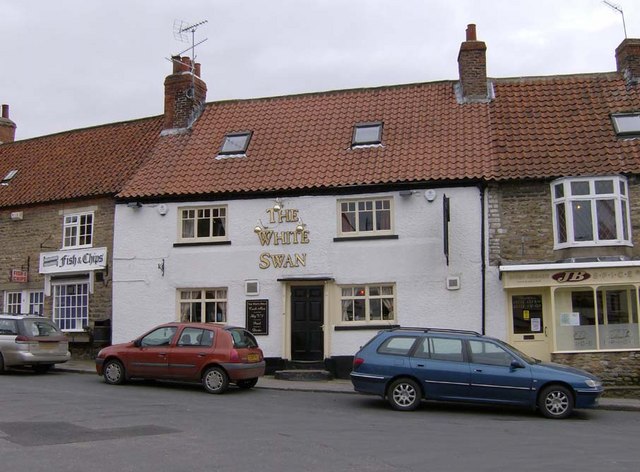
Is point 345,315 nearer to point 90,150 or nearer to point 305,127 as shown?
point 305,127

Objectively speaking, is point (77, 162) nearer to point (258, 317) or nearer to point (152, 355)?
point (258, 317)

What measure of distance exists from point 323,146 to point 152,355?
8.22 metres

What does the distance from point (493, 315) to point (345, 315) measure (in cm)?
377

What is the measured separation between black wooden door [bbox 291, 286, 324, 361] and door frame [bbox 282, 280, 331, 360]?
0.28 ft

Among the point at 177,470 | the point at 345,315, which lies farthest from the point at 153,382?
the point at 177,470

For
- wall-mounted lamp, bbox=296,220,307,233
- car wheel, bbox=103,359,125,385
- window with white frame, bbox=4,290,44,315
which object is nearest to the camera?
car wheel, bbox=103,359,125,385

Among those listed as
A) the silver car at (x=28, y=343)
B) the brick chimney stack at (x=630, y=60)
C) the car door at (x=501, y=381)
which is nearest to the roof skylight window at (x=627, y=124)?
the brick chimney stack at (x=630, y=60)

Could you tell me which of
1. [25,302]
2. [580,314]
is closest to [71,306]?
[25,302]

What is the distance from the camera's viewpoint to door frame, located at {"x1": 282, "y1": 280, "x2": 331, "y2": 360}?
1777cm

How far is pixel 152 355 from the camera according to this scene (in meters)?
14.9

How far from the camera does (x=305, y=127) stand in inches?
829

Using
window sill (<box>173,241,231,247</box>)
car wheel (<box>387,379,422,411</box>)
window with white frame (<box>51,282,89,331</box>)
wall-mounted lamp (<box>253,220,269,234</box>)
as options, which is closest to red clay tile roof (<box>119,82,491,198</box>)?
wall-mounted lamp (<box>253,220,269,234</box>)

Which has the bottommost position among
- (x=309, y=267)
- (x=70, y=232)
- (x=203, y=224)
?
(x=309, y=267)

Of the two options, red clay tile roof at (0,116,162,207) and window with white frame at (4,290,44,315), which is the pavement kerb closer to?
window with white frame at (4,290,44,315)
